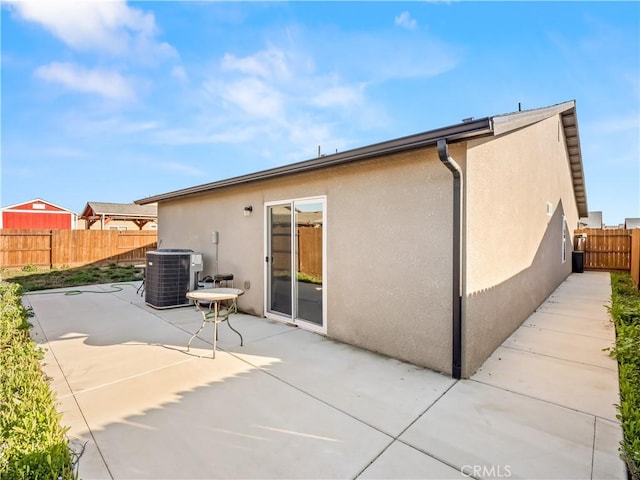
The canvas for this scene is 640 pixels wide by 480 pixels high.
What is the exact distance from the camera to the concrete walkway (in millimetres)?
2287

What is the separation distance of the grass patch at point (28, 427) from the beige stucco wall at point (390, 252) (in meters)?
3.41

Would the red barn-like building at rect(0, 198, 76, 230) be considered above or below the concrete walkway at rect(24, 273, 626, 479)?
above

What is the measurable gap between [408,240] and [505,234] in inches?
70.2

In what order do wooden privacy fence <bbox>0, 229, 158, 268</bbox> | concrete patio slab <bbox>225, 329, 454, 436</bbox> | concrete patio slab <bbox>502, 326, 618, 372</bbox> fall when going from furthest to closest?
wooden privacy fence <bbox>0, 229, 158, 268</bbox> → concrete patio slab <bbox>502, 326, 618, 372</bbox> → concrete patio slab <bbox>225, 329, 454, 436</bbox>

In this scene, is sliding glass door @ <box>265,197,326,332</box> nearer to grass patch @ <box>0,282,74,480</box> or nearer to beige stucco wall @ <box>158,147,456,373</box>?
beige stucco wall @ <box>158,147,456,373</box>

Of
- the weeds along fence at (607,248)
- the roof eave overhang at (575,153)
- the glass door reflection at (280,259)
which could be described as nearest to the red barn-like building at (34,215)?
the glass door reflection at (280,259)

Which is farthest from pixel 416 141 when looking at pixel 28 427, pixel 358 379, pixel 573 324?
pixel 573 324

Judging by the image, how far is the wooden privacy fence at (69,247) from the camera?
14.2 m

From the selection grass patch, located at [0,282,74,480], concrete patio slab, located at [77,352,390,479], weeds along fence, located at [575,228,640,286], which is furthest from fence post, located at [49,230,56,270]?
weeds along fence, located at [575,228,640,286]

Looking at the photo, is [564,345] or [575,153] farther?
[575,153]

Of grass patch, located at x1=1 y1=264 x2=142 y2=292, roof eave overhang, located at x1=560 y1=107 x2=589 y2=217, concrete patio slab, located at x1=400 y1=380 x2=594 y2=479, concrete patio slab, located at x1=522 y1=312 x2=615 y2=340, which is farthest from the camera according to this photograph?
grass patch, located at x1=1 y1=264 x2=142 y2=292

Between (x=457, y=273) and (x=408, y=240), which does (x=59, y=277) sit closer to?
(x=408, y=240)

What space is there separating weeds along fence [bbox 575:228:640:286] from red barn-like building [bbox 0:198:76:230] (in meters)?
35.9

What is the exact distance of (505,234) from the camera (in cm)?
485
